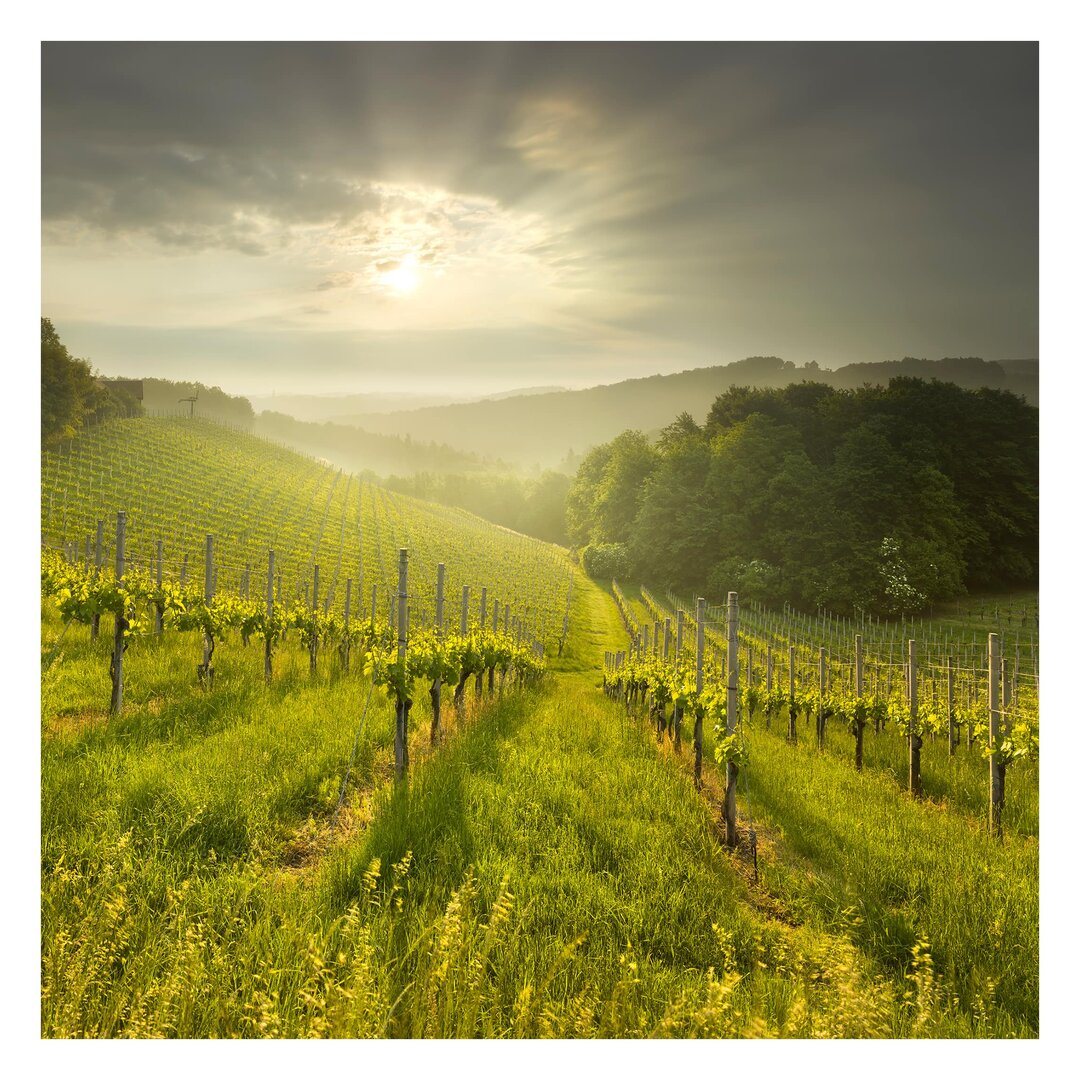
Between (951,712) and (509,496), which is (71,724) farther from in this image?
(509,496)

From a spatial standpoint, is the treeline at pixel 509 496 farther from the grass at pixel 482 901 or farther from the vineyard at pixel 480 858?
A: the grass at pixel 482 901

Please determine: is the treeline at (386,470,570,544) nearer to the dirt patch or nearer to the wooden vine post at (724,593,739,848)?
the dirt patch

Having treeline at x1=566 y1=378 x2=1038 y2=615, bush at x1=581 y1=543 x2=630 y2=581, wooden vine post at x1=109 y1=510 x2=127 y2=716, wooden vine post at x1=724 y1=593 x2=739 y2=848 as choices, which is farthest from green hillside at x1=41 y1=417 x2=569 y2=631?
wooden vine post at x1=724 y1=593 x2=739 y2=848

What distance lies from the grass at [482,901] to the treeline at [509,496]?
38.9 meters

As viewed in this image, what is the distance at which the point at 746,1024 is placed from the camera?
2.30 metres

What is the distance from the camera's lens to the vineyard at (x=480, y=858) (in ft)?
7.40

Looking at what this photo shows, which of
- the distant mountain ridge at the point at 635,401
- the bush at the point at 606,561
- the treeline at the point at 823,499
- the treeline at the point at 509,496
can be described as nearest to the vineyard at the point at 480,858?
the distant mountain ridge at the point at 635,401

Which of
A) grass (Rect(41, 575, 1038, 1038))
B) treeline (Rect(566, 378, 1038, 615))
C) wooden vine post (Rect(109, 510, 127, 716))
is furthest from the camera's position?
treeline (Rect(566, 378, 1038, 615))

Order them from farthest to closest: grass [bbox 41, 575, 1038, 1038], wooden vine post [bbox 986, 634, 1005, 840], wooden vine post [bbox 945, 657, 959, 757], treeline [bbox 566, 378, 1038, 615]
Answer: treeline [bbox 566, 378, 1038, 615] → wooden vine post [bbox 945, 657, 959, 757] → wooden vine post [bbox 986, 634, 1005, 840] → grass [bbox 41, 575, 1038, 1038]

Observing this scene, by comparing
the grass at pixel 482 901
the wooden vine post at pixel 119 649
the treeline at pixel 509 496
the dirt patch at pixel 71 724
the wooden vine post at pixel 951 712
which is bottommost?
the wooden vine post at pixel 951 712

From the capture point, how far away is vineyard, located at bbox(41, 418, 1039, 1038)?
2256mm

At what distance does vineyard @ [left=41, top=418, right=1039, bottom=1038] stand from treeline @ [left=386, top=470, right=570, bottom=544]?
1460 inches
